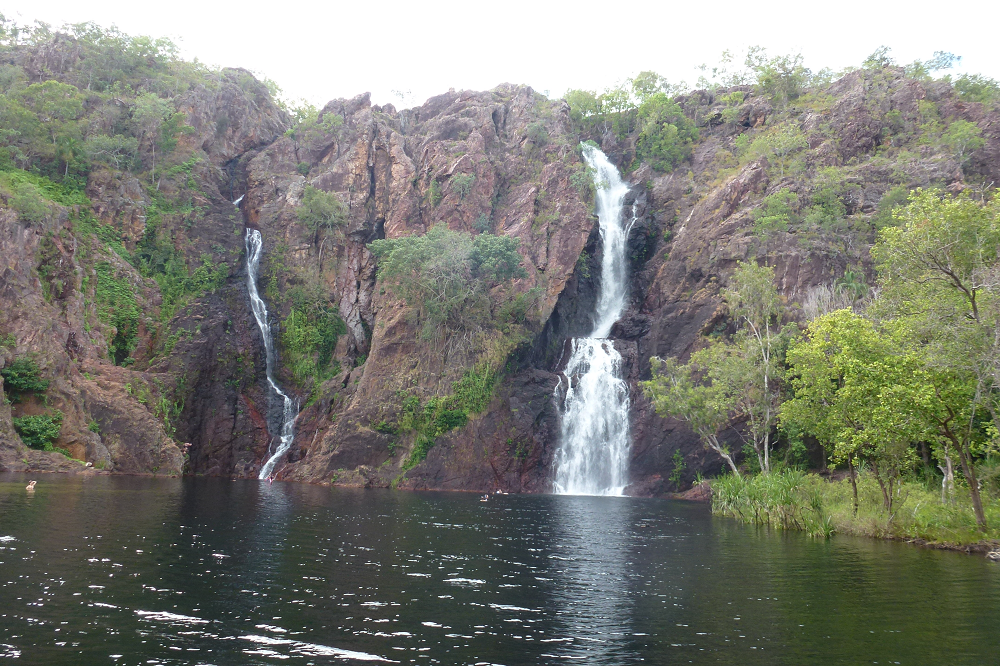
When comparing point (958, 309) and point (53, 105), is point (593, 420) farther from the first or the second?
point (53, 105)

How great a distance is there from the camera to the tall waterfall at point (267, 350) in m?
54.3

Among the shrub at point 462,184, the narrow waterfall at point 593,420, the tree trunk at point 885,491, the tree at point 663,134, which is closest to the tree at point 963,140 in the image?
the tree at point 663,134

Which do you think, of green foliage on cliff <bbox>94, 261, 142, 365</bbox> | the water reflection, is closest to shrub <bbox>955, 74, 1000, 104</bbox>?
the water reflection

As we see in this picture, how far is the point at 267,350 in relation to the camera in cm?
5966

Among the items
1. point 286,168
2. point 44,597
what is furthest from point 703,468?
point 286,168

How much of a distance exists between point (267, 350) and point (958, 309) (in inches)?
2058

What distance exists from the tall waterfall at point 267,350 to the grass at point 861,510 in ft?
119

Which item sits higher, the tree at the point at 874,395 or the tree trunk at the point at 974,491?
the tree at the point at 874,395

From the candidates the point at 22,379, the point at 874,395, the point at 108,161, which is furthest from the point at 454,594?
the point at 108,161

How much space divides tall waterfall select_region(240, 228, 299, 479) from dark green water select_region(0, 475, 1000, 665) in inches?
1166

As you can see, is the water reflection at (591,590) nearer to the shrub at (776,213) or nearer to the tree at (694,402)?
the tree at (694,402)

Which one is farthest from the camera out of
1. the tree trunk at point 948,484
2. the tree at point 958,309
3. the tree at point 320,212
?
the tree at point 320,212

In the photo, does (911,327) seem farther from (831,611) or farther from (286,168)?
(286,168)

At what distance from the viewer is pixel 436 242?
57.8 m
